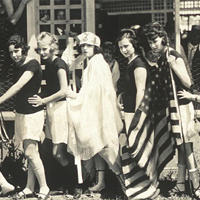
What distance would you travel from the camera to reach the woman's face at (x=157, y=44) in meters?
8.12

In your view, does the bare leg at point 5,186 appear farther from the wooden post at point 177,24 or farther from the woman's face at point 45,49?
the wooden post at point 177,24

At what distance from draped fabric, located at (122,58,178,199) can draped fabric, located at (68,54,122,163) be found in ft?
0.86

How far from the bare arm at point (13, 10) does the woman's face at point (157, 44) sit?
231cm

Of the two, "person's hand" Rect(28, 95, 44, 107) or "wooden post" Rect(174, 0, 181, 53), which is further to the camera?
"wooden post" Rect(174, 0, 181, 53)

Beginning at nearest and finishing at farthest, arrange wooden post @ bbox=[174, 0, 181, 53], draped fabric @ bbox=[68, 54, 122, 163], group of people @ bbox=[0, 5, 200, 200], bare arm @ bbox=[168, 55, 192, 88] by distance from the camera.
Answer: bare arm @ bbox=[168, 55, 192, 88] < group of people @ bbox=[0, 5, 200, 200] < draped fabric @ bbox=[68, 54, 122, 163] < wooden post @ bbox=[174, 0, 181, 53]

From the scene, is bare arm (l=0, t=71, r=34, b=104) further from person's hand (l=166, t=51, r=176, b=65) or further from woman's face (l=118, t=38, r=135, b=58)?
person's hand (l=166, t=51, r=176, b=65)

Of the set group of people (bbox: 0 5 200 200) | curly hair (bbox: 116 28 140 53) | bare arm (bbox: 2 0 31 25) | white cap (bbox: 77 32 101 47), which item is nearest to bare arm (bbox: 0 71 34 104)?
group of people (bbox: 0 5 200 200)

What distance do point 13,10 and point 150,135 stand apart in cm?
292

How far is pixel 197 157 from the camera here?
31.9 feet

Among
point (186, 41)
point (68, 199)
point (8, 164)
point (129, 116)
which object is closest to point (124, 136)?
point (129, 116)

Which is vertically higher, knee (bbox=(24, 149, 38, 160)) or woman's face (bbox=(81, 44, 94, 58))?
woman's face (bbox=(81, 44, 94, 58))

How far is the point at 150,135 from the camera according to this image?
8258 millimetres

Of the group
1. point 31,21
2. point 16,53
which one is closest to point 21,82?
point 16,53

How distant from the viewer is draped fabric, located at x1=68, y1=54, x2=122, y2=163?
27.1 ft
